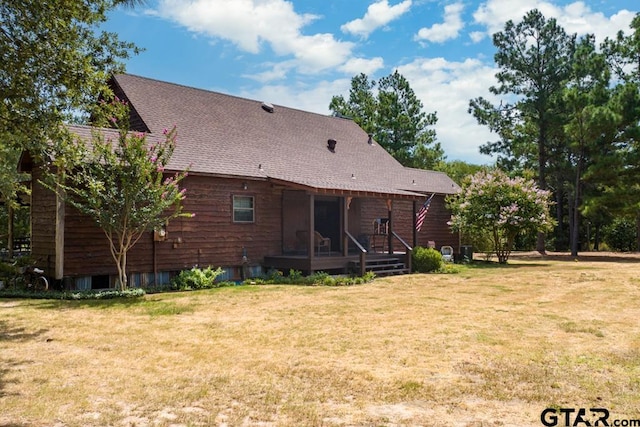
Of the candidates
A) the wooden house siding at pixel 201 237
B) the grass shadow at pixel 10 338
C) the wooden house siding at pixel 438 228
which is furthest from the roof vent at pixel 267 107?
the grass shadow at pixel 10 338

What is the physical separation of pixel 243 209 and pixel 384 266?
5.07m

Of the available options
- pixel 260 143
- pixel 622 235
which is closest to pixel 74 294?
pixel 260 143

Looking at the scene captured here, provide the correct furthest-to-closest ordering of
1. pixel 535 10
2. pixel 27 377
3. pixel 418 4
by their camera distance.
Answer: pixel 535 10 → pixel 418 4 → pixel 27 377

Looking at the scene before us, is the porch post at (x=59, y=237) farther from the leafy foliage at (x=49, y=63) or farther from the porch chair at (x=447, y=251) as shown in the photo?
the porch chair at (x=447, y=251)

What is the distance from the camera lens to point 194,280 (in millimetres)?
12961

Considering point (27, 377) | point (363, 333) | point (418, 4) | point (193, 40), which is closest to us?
point (27, 377)

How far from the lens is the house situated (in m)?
12.5

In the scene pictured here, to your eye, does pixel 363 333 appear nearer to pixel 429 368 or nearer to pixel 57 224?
pixel 429 368

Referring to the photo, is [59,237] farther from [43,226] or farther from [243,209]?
[243,209]

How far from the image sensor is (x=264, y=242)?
15.6m

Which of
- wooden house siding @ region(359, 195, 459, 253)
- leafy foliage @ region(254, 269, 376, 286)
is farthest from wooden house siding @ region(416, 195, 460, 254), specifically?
leafy foliage @ region(254, 269, 376, 286)

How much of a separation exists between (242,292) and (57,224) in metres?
4.62

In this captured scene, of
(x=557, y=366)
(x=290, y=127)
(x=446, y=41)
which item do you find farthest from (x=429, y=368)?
(x=446, y=41)

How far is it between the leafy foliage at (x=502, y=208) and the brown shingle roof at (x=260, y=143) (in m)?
2.03
